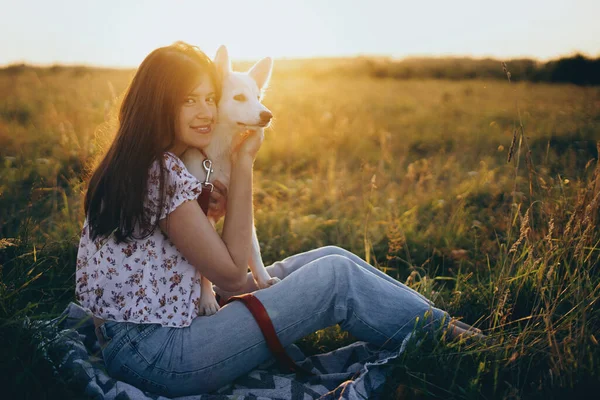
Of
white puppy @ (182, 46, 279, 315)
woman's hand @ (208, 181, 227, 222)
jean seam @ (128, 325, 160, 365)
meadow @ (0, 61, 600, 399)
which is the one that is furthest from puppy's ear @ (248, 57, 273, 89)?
jean seam @ (128, 325, 160, 365)

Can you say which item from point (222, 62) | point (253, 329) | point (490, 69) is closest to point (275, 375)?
point (253, 329)

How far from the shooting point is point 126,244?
1897 mm

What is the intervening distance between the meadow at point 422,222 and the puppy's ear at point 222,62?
0.56m

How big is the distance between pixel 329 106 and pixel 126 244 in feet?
27.0

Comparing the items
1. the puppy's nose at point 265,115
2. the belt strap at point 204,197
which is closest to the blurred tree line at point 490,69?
the puppy's nose at point 265,115

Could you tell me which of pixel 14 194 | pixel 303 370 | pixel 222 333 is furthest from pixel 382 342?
pixel 14 194

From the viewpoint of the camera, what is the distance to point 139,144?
1.87m

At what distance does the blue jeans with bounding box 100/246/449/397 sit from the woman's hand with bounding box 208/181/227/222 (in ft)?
1.76

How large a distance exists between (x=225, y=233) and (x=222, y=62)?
85cm

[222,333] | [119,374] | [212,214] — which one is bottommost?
[119,374]

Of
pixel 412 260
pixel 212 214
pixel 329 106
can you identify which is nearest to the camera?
pixel 212 214

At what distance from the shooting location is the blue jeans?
186 cm

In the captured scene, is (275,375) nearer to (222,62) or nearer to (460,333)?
(460,333)

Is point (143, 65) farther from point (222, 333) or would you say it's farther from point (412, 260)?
point (412, 260)
